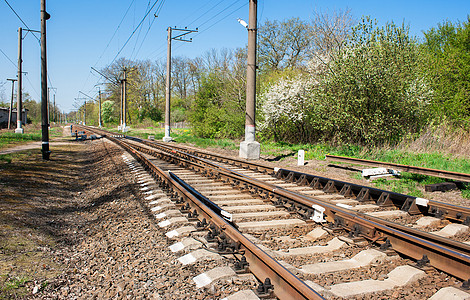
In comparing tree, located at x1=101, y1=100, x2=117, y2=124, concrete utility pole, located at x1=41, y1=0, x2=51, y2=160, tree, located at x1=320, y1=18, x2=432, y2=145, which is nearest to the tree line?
tree, located at x1=320, y1=18, x2=432, y2=145

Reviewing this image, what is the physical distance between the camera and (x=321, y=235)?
4633 mm

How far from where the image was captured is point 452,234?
4699mm

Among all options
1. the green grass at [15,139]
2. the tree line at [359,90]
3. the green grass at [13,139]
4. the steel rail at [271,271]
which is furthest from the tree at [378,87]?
the green grass at [13,139]

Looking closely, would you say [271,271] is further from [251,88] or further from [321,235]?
[251,88]

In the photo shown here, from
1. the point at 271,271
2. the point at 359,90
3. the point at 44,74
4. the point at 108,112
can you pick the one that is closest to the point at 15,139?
the point at 44,74

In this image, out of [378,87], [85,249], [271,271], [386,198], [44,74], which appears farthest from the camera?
[44,74]

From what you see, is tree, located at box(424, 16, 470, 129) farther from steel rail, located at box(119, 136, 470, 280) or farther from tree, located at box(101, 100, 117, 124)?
tree, located at box(101, 100, 117, 124)

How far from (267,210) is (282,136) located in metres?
17.1

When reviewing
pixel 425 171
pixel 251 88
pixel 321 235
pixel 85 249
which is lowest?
pixel 85 249

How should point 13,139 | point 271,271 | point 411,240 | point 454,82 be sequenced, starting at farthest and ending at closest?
1. point 13,139
2. point 454,82
3. point 411,240
4. point 271,271

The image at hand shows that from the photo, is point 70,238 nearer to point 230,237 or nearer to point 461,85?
point 230,237

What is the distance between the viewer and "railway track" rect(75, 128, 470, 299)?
3256mm

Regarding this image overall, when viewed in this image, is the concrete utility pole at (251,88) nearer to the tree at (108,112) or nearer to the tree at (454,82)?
the tree at (454,82)

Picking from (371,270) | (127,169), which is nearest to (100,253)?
(371,270)
